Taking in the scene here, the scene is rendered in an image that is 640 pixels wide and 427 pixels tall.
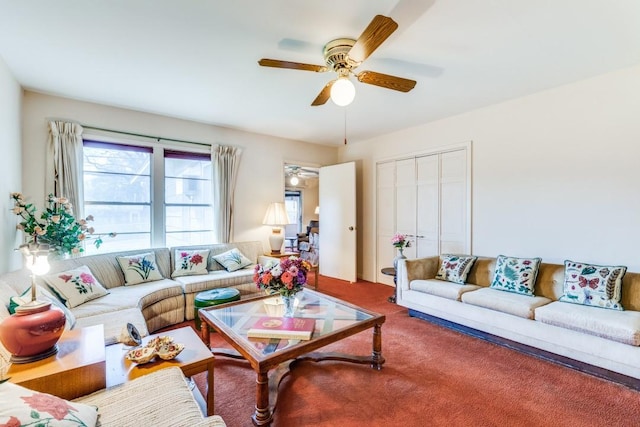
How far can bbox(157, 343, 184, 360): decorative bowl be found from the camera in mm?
1601

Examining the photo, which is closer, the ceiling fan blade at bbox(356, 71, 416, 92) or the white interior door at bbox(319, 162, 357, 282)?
the ceiling fan blade at bbox(356, 71, 416, 92)

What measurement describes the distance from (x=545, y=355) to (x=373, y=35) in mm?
2868

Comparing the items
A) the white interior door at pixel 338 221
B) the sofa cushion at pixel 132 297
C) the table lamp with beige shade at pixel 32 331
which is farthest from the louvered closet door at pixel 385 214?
the table lamp with beige shade at pixel 32 331

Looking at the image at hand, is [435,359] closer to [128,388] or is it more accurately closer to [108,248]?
[128,388]

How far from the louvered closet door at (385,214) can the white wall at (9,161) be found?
4.52 meters

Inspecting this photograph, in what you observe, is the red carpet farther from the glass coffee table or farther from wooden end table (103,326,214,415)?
wooden end table (103,326,214,415)

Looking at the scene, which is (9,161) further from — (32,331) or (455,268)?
(455,268)

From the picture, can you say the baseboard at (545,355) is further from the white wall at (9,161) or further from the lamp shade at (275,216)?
the white wall at (9,161)

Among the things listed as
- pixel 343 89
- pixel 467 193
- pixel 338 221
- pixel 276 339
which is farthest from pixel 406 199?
pixel 276 339

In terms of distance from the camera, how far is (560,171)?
10.2ft

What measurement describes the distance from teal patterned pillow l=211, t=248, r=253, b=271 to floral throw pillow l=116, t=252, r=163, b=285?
2.44 ft

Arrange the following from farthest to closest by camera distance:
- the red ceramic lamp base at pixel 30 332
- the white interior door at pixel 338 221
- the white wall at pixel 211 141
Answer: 1. the white interior door at pixel 338 221
2. the white wall at pixel 211 141
3. the red ceramic lamp base at pixel 30 332

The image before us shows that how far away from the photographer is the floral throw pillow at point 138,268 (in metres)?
3.27

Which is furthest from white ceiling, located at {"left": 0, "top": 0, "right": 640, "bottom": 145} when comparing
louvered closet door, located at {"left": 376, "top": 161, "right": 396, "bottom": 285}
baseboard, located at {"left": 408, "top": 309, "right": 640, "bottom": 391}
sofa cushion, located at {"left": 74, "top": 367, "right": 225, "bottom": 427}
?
baseboard, located at {"left": 408, "top": 309, "right": 640, "bottom": 391}
